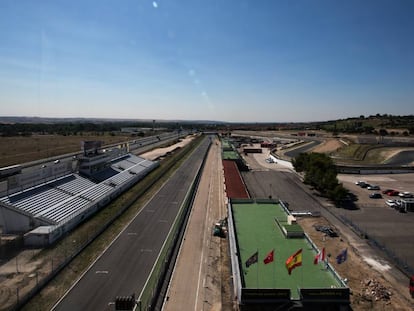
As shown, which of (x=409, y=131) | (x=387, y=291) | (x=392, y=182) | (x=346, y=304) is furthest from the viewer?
(x=409, y=131)

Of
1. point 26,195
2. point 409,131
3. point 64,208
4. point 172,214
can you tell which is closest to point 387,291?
point 172,214

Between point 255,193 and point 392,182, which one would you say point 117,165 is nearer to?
point 255,193

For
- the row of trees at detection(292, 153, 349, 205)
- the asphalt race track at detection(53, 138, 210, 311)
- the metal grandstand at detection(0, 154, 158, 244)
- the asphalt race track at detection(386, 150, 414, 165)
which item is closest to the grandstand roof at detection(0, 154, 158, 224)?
the metal grandstand at detection(0, 154, 158, 244)

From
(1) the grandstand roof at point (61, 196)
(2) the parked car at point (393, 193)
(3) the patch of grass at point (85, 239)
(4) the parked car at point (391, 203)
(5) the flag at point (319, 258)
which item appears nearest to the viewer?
(3) the patch of grass at point (85, 239)

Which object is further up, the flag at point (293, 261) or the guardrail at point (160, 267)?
the flag at point (293, 261)

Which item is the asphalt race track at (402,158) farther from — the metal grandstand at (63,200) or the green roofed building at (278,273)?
the metal grandstand at (63,200)

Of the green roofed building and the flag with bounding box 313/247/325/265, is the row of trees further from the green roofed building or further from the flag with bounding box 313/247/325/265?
the flag with bounding box 313/247/325/265

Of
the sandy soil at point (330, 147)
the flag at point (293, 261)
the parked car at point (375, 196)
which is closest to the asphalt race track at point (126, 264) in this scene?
the flag at point (293, 261)

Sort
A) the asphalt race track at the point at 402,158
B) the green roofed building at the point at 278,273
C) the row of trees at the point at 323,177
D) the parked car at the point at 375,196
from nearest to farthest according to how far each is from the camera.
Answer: the green roofed building at the point at 278,273 → the row of trees at the point at 323,177 → the parked car at the point at 375,196 → the asphalt race track at the point at 402,158
